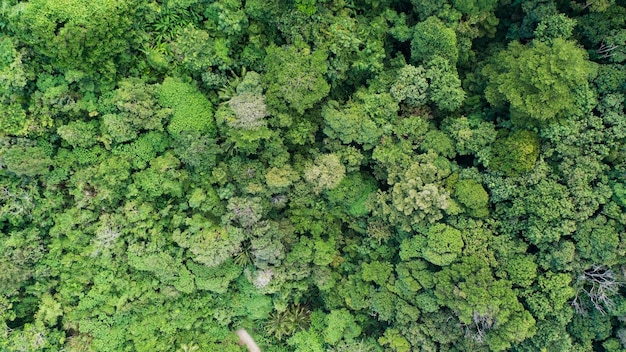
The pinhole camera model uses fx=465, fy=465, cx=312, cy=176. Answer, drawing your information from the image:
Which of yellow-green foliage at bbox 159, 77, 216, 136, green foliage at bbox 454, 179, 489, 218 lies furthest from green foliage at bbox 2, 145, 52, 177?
green foliage at bbox 454, 179, 489, 218

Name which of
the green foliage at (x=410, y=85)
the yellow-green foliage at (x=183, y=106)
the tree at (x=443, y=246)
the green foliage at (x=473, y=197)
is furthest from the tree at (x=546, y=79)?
the yellow-green foliage at (x=183, y=106)

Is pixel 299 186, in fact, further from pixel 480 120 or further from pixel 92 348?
pixel 92 348

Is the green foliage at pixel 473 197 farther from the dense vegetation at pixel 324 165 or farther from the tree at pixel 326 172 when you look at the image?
the tree at pixel 326 172

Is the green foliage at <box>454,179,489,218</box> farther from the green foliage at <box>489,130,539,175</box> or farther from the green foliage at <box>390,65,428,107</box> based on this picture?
the green foliage at <box>390,65,428,107</box>

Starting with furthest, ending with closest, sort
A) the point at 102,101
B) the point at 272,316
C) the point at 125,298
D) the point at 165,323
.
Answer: the point at 272,316 → the point at 165,323 → the point at 125,298 → the point at 102,101

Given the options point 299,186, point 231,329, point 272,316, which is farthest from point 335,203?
point 231,329

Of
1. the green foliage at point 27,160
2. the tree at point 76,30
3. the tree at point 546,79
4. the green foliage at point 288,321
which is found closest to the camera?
the tree at point 76,30

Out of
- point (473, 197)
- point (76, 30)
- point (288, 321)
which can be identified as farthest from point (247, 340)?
point (76, 30)
